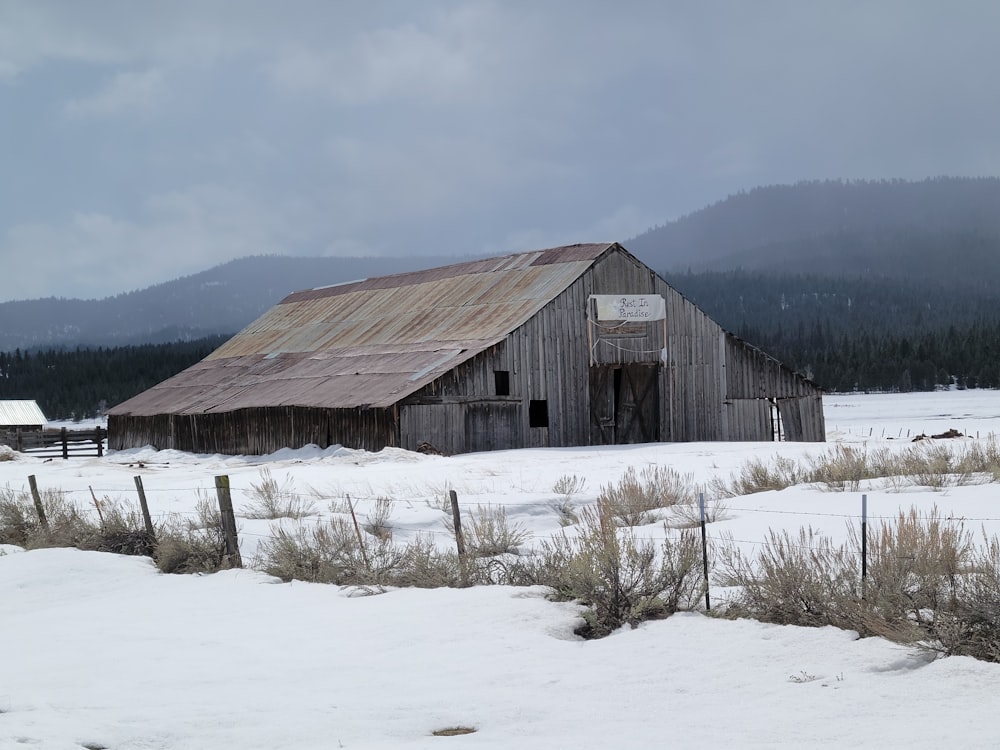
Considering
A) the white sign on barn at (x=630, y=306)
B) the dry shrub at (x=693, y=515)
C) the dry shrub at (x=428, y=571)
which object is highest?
the white sign on barn at (x=630, y=306)

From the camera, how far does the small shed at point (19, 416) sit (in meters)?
72.0

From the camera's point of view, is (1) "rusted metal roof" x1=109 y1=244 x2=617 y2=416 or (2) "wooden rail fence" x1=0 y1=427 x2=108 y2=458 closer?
(1) "rusted metal roof" x1=109 y1=244 x2=617 y2=416

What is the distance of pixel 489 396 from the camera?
3133 cm

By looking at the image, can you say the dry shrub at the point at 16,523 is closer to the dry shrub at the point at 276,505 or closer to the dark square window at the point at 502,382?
the dry shrub at the point at 276,505

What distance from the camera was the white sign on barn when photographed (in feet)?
113

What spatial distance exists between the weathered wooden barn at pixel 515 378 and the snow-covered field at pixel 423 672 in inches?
622

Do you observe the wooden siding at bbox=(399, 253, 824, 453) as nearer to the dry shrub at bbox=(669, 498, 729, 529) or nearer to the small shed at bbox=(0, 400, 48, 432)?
the dry shrub at bbox=(669, 498, 729, 529)

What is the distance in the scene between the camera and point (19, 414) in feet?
242

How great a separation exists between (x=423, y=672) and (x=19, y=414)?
7239 centimetres

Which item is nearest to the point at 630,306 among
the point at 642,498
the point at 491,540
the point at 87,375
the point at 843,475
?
the point at 843,475

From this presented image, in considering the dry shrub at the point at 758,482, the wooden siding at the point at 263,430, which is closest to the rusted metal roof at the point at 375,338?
A: the wooden siding at the point at 263,430

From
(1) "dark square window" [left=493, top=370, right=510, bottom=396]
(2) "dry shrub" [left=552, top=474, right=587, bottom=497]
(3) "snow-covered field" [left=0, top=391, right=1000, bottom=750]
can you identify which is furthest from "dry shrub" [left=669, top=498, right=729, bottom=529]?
(1) "dark square window" [left=493, top=370, right=510, bottom=396]

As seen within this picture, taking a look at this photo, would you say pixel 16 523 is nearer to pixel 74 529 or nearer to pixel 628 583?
pixel 74 529

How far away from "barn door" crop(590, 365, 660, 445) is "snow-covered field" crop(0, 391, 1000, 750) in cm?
1903
